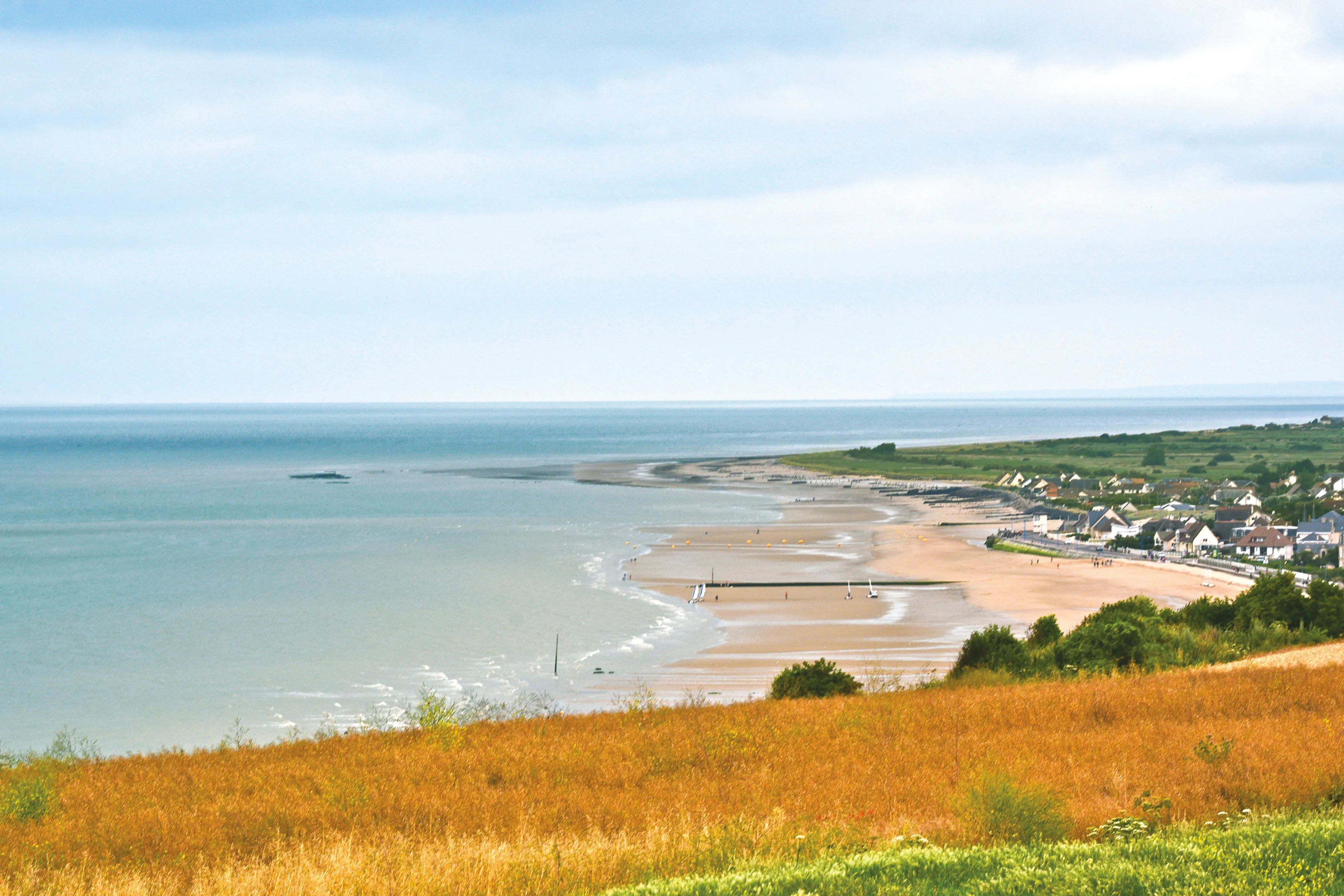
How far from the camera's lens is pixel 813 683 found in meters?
20.7

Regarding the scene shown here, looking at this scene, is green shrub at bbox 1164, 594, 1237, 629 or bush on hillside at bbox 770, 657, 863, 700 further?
green shrub at bbox 1164, 594, 1237, 629

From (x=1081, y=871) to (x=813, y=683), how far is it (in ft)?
46.5

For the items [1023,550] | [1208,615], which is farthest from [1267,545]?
[1208,615]

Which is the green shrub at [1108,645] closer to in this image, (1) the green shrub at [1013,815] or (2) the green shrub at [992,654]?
(2) the green shrub at [992,654]

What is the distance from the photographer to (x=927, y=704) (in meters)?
15.7

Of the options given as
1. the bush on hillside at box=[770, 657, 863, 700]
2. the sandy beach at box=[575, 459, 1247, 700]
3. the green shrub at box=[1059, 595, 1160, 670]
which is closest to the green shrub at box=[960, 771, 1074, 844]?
the bush on hillside at box=[770, 657, 863, 700]

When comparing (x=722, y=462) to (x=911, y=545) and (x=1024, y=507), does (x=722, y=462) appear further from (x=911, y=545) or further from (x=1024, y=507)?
(x=911, y=545)

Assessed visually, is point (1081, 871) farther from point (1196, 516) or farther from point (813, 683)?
point (1196, 516)

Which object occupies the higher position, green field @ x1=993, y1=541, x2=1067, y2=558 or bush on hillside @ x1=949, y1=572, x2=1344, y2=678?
bush on hillside @ x1=949, y1=572, x2=1344, y2=678

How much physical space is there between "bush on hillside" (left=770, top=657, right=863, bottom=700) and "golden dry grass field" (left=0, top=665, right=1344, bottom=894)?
443cm

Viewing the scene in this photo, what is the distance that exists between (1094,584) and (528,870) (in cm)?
5084

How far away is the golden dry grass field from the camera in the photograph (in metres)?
8.30

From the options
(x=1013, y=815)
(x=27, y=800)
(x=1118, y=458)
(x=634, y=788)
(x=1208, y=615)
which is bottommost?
(x=1208, y=615)

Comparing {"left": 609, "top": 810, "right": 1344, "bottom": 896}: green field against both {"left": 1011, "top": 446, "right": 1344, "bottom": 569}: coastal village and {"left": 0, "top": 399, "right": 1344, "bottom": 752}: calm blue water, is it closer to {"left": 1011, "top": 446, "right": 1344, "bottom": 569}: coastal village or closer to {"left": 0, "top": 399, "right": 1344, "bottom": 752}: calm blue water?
{"left": 0, "top": 399, "right": 1344, "bottom": 752}: calm blue water
